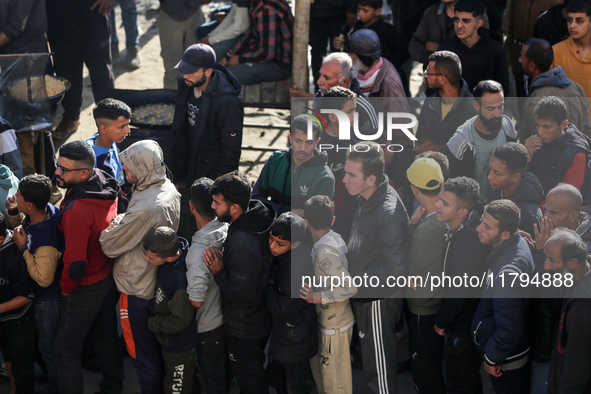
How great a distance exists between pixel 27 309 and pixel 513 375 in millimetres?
3113

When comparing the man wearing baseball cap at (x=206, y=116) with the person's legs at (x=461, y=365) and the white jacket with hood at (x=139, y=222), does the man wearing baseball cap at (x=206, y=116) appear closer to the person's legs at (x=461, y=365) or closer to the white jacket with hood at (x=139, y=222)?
the white jacket with hood at (x=139, y=222)

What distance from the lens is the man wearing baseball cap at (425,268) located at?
425 centimetres

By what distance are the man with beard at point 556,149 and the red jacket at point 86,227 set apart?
284 cm

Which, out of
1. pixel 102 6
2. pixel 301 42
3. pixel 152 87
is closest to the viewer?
pixel 301 42

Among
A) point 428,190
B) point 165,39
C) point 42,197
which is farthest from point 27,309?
point 165,39

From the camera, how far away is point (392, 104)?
5785mm

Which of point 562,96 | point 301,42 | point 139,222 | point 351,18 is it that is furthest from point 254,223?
point 351,18

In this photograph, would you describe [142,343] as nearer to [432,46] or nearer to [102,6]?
[432,46]

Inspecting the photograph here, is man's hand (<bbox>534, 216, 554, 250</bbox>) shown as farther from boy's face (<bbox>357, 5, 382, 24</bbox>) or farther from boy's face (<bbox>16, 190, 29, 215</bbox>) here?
boy's face (<bbox>357, 5, 382, 24</bbox>)

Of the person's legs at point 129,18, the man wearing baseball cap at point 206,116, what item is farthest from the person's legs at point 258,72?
the person's legs at point 129,18

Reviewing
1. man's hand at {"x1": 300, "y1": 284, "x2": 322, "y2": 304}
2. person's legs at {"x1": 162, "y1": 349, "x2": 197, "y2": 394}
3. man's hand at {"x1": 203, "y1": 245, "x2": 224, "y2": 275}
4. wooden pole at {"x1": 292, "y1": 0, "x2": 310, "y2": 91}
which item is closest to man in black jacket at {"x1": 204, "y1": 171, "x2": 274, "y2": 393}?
man's hand at {"x1": 203, "y1": 245, "x2": 224, "y2": 275}

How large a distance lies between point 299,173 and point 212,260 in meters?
1.03

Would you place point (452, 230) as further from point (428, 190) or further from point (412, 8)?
point (412, 8)

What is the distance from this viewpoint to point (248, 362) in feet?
14.5
